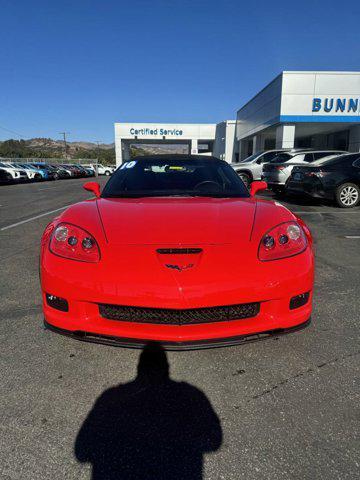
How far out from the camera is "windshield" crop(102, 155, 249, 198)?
3.12 metres

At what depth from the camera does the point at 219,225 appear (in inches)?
89.1

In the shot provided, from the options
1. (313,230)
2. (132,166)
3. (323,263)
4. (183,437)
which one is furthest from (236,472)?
(313,230)

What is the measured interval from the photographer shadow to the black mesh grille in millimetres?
161

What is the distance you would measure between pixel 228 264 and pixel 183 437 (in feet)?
2.99

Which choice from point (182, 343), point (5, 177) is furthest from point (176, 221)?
point (5, 177)

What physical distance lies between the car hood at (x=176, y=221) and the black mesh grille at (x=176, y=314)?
406 millimetres

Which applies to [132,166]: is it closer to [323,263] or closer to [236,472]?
[323,263]

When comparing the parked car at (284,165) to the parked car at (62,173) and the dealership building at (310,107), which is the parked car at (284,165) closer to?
the dealership building at (310,107)

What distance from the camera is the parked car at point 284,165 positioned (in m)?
11.2

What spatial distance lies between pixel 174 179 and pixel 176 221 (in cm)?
126

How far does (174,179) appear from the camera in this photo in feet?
11.3

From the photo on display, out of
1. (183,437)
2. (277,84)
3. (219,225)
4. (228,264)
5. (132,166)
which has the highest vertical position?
(277,84)

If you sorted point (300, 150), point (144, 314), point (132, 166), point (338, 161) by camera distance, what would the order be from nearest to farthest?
point (144, 314) < point (132, 166) < point (338, 161) < point (300, 150)

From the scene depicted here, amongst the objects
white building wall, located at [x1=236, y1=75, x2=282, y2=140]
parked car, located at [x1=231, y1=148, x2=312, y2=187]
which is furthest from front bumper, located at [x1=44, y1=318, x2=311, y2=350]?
white building wall, located at [x1=236, y1=75, x2=282, y2=140]
